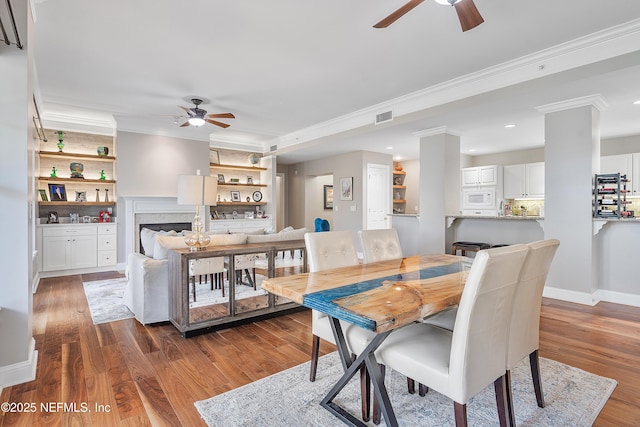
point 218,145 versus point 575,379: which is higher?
point 218,145

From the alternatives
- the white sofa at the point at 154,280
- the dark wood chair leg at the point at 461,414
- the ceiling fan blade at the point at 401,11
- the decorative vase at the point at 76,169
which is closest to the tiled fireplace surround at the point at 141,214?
the decorative vase at the point at 76,169

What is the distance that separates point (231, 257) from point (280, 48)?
2144mm

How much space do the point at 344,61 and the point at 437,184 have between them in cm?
267

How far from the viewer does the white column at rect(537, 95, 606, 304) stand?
149 inches

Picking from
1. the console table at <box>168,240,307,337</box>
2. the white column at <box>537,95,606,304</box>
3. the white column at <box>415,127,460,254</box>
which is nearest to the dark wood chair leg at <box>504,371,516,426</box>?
the console table at <box>168,240,307,337</box>

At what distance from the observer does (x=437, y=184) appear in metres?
5.36

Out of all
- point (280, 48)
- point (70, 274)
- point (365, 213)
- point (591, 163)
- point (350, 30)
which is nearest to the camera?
point (350, 30)

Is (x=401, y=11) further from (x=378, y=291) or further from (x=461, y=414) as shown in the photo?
(x=461, y=414)

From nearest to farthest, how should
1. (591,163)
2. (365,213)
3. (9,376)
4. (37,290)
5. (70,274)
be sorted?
1. (9,376)
2. (591,163)
3. (37,290)
4. (70,274)
5. (365,213)

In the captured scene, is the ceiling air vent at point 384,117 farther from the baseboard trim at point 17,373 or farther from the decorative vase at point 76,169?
the decorative vase at point 76,169

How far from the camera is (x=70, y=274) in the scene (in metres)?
5.59

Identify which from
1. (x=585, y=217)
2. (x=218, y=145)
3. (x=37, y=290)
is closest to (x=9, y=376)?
(x=37, y=290)

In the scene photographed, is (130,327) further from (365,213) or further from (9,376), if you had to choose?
(365,213)

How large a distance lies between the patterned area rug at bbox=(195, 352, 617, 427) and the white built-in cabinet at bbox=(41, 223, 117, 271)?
501 cm
